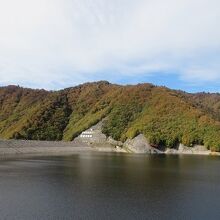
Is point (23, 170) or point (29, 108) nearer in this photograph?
point (23, 170)

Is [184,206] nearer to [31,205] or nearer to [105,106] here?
[31,205]

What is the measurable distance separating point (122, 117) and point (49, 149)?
4337 cm

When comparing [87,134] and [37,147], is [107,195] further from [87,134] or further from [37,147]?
[87,134]

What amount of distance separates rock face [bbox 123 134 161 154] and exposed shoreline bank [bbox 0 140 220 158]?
7.29ft

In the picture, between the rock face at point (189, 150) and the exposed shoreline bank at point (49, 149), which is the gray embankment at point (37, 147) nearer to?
the exposed shoreline bank at point (49, 149)

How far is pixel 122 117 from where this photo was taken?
528ft

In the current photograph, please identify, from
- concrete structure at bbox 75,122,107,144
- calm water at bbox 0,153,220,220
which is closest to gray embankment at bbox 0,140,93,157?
concrete structure at bbox 75,122,107,144

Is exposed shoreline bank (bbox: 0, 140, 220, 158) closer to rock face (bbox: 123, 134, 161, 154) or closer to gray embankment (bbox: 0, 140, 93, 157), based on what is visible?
gray embankment (bbox: 0, 140, 93, 157)

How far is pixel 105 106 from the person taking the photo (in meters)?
178

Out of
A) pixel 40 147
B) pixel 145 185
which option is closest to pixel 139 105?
pixel 40 147

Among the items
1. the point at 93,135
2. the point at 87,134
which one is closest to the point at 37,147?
the point at 93,135

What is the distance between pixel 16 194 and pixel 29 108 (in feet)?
509

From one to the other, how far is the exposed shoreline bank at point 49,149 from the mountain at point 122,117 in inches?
141

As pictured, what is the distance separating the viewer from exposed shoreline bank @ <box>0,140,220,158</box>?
349 ft
